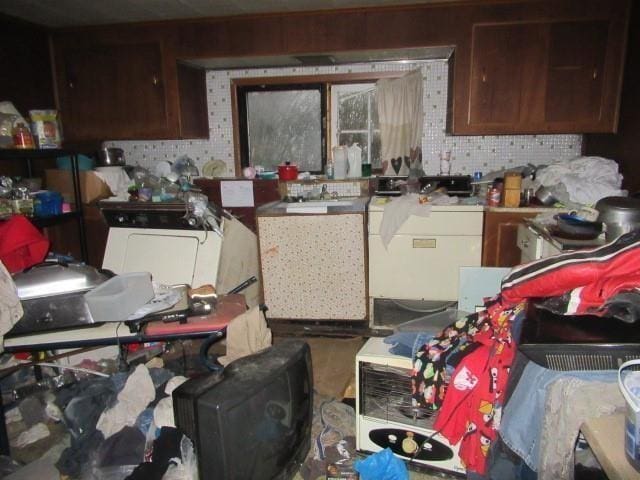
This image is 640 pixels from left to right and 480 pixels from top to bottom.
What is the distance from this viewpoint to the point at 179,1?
245cm

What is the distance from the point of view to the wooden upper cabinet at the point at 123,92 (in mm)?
2883

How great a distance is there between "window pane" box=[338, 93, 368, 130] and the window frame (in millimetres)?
93

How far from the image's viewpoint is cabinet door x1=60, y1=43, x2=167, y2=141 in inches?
114

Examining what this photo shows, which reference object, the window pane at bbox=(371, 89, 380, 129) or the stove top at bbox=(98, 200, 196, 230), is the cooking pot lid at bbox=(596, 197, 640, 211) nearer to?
the window pane at bbox=(371, 89, 380, 129)

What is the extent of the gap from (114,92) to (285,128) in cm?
127

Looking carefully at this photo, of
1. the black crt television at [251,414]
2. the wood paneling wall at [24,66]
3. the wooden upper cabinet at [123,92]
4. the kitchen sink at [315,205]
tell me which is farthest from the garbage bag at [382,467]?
the wood paneling wall at [24,66]

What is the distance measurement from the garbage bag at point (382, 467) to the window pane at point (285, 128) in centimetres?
220

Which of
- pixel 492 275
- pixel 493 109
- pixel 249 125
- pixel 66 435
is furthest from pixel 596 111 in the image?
pixel 66 435

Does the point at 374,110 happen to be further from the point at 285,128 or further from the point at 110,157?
the point at 110,157

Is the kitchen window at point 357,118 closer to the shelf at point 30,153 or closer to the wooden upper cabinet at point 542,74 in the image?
the wooden upper cabinet at point 542,74

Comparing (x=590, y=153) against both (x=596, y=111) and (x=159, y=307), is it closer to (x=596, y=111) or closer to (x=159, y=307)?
(x=596, y=111)

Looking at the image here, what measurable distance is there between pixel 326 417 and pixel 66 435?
1221 millimetres

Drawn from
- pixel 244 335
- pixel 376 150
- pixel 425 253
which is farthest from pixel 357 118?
pixel 244 335

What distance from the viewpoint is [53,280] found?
156cm
